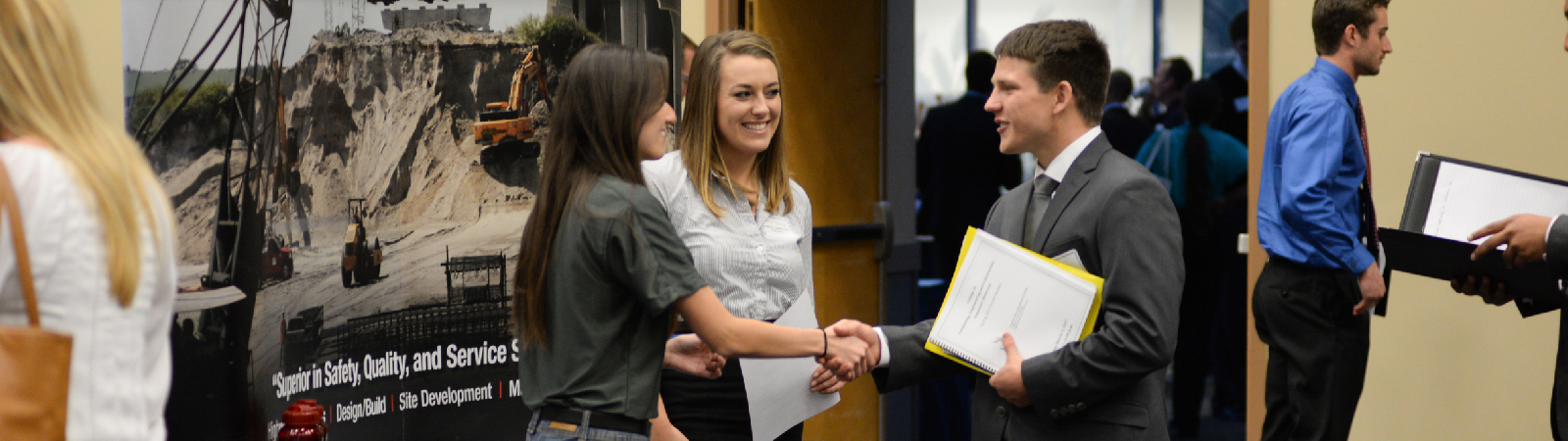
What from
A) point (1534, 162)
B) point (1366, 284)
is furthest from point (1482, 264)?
point (1534, 162)

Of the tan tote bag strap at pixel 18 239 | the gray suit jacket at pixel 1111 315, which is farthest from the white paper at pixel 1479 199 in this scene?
the tan tote bag strap at pixel 18 239

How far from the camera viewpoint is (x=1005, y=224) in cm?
205

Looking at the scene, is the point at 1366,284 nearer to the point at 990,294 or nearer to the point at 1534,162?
the point at 1534,162

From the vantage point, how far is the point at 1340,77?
315cm

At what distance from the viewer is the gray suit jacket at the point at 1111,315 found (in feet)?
5.76

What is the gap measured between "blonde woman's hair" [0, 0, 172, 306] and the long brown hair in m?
0.64

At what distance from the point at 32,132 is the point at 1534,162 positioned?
3412mm

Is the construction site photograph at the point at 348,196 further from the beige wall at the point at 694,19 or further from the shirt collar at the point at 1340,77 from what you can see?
the shirt collar at the point at 1340,77

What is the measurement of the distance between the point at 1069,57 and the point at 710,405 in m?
0.90

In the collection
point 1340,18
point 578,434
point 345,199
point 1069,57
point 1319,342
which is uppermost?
point 1340,18

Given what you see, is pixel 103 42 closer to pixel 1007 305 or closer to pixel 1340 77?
pixel 1007 305

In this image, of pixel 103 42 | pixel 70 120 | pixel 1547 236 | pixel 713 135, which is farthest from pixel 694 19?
pixel 70 120

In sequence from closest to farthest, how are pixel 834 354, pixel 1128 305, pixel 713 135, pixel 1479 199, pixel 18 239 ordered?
1. pixel 18 239
2. pixel 1128 305
3. pixel 834 354
4. pixel 713 135
5. pixel 1479 199

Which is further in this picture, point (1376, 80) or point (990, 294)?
point (1376, 80)
